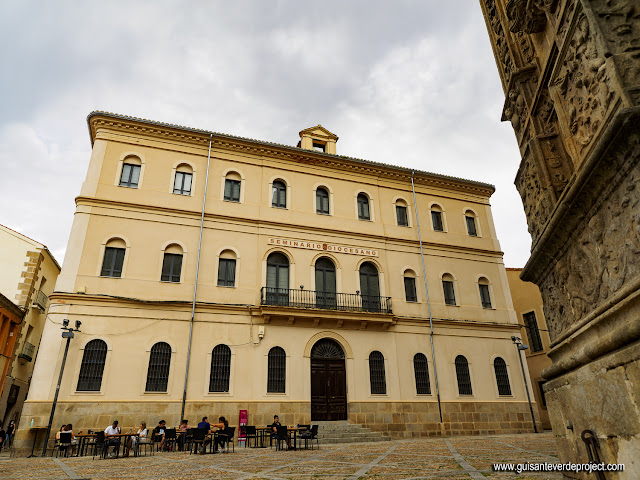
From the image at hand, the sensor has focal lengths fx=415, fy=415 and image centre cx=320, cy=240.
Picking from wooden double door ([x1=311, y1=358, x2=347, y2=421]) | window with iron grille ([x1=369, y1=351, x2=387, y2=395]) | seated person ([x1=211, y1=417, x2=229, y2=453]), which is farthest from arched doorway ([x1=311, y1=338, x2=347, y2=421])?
seated person ([x1=211, y1=417, x2=229, y2=453])

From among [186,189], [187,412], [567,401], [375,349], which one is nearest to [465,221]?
[375,349]

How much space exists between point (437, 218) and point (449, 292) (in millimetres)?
4243

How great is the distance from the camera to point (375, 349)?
18328 mm

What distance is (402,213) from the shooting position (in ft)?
72.9

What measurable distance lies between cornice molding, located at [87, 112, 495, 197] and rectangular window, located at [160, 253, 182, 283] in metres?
5.68

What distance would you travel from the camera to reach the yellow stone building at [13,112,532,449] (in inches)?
599

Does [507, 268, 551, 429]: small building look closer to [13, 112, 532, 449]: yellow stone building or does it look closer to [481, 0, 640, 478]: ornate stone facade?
[13, 112, 532, 449]: yellow stone building

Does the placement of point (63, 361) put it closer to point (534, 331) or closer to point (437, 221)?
point (437, 221)

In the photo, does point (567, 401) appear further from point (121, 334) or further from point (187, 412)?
point (121, 334)

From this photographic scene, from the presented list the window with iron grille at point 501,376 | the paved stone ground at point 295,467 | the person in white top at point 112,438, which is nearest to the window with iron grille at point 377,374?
the window with iron grille at point 501,376

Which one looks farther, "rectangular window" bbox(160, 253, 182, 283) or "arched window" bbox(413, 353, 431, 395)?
"arched window" bbox(413, 353, 431, 395)

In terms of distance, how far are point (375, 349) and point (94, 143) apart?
15306 millimetres

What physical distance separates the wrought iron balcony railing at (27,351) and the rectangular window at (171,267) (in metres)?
11.0

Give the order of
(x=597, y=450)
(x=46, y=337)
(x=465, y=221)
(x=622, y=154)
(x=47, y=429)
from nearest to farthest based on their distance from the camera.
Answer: (x=622, y=154), (x=597, y=450), (x=47, y=429), (x=46, y=337), (x=465, y=221)
